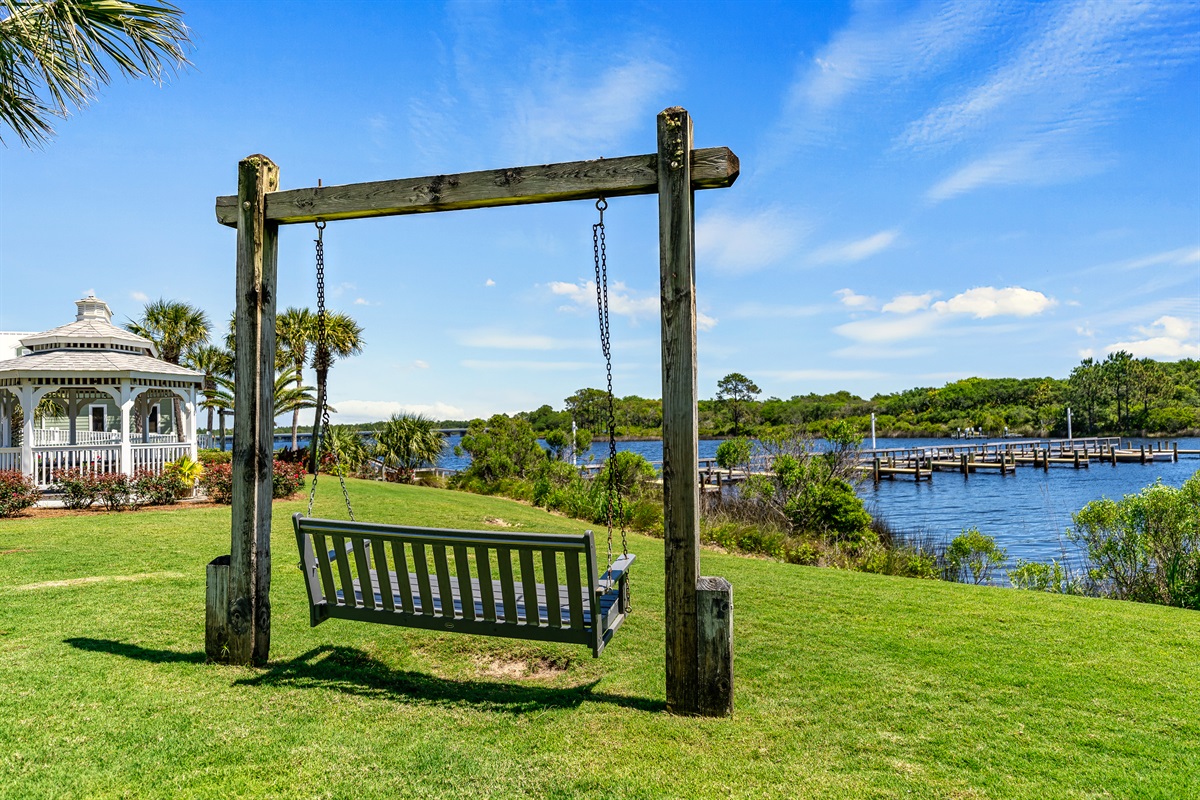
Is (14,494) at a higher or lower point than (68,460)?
lower

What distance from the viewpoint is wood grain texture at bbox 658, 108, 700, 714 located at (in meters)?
3.76

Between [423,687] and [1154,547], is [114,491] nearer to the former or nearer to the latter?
[423,687]

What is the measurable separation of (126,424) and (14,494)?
2.47 m

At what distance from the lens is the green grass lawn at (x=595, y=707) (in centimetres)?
307

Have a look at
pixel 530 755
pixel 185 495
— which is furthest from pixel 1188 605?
pixel 185 495

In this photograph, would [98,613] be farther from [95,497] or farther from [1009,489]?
[1009,489]

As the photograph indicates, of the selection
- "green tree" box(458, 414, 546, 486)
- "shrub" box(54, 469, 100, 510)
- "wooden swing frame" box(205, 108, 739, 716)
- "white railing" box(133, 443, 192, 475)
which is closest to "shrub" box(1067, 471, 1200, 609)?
"wooden swing frame" box(205, 108, 739, 716)

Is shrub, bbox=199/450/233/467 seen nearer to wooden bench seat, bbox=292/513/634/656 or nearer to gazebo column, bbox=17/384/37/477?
gazebo column, bbox=17/384/37/477

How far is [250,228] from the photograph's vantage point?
4.62 m

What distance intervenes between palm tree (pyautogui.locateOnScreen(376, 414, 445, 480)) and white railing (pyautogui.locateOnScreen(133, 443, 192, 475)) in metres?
9.49

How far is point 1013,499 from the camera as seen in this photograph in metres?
29.9

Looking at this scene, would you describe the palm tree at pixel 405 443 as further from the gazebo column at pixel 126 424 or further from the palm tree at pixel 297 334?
the gazebo column at pixel 126 424

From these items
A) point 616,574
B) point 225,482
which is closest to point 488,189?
point 616,574

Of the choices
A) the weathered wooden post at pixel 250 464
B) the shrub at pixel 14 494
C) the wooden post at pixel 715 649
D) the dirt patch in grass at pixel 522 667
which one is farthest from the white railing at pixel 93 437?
the wooden post at pixel 715 649
